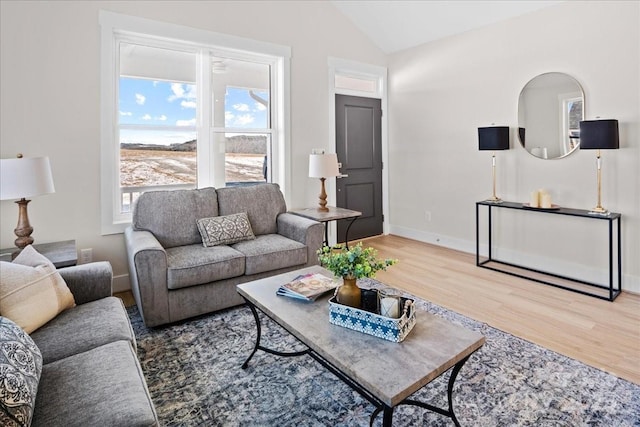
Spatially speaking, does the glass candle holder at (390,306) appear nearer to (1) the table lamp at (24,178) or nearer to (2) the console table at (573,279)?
(1) the table lamp at (24,178)

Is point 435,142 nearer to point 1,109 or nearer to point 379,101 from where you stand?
point 379,101

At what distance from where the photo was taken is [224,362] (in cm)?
231

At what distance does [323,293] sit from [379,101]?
164 inches

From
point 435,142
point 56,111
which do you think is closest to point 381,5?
point 435,142

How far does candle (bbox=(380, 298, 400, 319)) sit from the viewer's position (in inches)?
64.3

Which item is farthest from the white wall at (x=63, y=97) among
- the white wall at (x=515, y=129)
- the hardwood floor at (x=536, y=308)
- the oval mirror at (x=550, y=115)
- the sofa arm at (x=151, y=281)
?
the oval mirror at (x=550, y=115)

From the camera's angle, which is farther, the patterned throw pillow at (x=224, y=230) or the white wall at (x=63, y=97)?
the patterned throw pillow at (x=224, y=230)

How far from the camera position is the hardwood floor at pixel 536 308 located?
2.43 metres

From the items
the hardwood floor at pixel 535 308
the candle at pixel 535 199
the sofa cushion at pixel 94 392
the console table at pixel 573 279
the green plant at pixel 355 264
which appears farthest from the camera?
the candle at pixel 535 199

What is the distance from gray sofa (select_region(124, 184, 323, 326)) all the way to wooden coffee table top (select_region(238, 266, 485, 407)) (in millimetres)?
1104

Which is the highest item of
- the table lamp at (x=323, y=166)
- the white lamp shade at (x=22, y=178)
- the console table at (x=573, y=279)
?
the table lamp at (x=323, y=166)

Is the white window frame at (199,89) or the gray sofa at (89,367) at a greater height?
the white window frame at (199,89)

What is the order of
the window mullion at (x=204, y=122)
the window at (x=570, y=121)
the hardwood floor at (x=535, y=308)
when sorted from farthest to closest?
1. the window mullion at (x=204, y=122)
2. the window at (x=570, y=121)
3. the hardwood floor at (x=535, y=308)

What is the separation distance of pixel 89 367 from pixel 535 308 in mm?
3102
